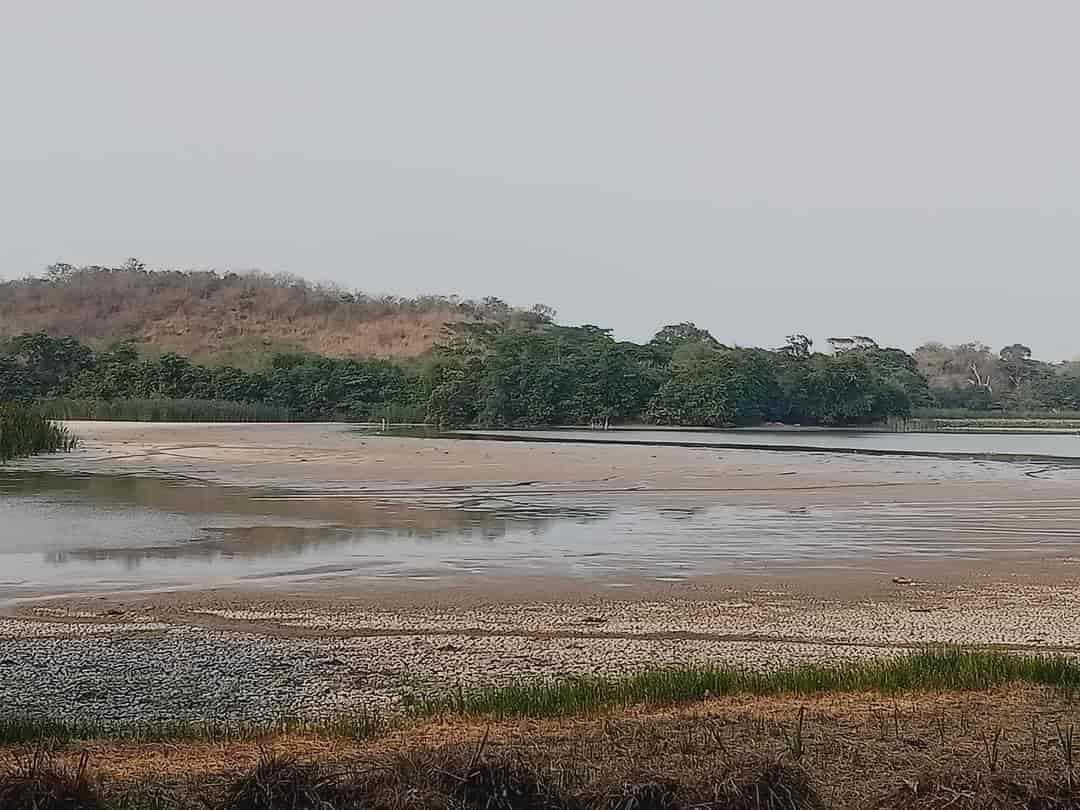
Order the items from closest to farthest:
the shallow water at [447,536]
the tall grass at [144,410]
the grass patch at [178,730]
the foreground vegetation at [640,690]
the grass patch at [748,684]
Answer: the grass patch at [178,730] < the foreground vegetation at [640,690] < the grass patch at [748,684] < the shallow water at [447,536] < the tall grass at [144,410]

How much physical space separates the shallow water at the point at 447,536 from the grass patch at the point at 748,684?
668 cm

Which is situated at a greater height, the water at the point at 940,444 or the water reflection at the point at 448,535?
the water at the point at 940,444

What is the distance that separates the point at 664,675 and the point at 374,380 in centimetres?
8863

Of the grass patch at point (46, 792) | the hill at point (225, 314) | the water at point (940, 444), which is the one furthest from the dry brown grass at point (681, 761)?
the hill at point (225, 314)

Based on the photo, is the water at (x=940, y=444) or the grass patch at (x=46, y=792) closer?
the grass patch at (x=46, y=792)

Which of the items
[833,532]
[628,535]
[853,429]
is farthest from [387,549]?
[853,429]

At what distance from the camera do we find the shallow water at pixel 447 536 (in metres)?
15.5

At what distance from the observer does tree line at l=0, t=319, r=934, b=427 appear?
3287 inches

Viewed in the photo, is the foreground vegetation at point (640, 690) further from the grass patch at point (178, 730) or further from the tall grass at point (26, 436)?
the tall grass at point (26, 436)

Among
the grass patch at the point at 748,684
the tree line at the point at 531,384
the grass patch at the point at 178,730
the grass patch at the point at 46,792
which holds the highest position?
the tree line at the point at 531,384

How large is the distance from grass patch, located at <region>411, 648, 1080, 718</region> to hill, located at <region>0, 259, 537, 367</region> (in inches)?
4608

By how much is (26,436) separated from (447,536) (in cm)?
2424

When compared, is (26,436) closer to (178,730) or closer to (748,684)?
A: (178,730)

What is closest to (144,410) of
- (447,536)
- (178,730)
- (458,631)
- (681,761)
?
(447,536)
